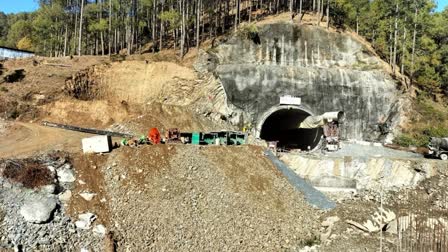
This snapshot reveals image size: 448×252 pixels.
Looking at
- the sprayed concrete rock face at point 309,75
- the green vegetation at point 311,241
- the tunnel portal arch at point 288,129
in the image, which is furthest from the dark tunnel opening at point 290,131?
the green vegetation at point 311,241

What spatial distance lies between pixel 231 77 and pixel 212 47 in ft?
15.4

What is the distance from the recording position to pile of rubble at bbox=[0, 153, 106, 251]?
17.3m

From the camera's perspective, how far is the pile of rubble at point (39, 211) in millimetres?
17297

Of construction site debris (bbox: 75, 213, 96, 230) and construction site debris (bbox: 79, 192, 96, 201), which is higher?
construction site debris (bbox: 79, 192, 96, 201)

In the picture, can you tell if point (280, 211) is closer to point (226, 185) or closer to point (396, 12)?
point (226, 185)

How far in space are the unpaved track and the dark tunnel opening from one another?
A: 1856 cm

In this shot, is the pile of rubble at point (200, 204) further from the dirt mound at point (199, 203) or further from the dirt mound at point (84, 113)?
the dirt mound at point (84, 113)

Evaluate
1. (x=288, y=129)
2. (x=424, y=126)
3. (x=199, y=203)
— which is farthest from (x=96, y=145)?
(x=424, y=126)

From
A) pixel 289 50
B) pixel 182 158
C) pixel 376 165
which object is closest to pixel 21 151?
pixel 182 158

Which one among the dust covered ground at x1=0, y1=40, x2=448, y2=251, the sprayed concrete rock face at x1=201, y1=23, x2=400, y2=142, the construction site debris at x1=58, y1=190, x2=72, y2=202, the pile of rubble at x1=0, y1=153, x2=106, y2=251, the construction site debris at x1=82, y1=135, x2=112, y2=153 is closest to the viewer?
the pile of rubble at x1=0, y1=153, x2=106, y2=251

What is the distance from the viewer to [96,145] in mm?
24484

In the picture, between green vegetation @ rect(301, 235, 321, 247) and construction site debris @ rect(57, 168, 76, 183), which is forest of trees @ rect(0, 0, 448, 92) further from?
green vegetation @ rect(301, 235, 321, 247)

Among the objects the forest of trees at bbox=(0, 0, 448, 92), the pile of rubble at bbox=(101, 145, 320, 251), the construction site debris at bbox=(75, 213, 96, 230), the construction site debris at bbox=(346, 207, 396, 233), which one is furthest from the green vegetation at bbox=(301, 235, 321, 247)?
the forest of trees at bbox=(0, 0, 448, 92)

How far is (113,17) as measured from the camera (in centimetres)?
5016
